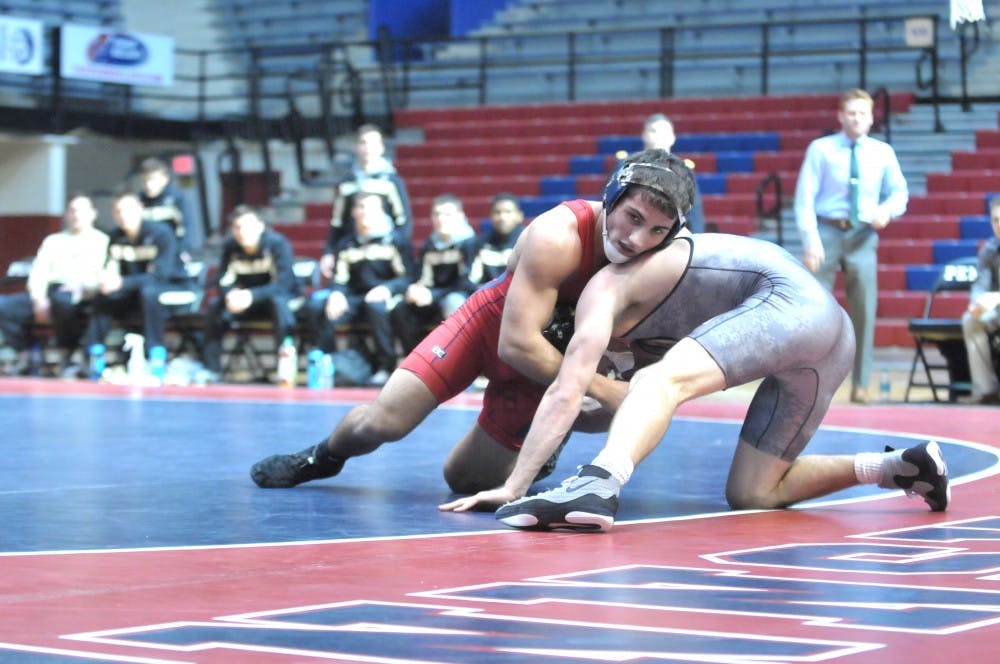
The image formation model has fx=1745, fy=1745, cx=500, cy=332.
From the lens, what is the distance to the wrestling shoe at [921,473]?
4.32 metres

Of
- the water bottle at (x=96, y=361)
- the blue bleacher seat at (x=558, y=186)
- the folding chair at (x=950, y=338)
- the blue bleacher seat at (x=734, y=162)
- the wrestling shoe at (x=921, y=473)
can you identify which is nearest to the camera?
the wrestling shoe at (x=921, y=473)

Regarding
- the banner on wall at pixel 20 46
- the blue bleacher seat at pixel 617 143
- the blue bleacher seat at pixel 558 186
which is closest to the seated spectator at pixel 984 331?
the blue bleacher seat at pixel 558 186

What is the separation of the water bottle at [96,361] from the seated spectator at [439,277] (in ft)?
6.41

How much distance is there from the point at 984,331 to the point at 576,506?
18.2 feet

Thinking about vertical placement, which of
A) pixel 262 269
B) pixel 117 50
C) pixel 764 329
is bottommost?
pixel 764 329

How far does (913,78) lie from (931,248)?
11.1ft

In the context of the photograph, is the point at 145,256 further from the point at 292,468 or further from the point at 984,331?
the point at 292,468

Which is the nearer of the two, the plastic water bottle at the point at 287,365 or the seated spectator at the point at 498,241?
the seated spectator at the point at 498,241

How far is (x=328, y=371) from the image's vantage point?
10461 millimetres

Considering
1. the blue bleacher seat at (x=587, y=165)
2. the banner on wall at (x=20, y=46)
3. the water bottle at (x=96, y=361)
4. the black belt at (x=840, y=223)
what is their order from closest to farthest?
the black belt at (x=840, y=223), the water bottle at (x=96, y=361), the blue bleacher seat at (x=587, y=165), the banner on wall at (x=20, y=46)

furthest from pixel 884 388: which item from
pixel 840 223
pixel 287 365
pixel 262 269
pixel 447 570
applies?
pixel 447 570

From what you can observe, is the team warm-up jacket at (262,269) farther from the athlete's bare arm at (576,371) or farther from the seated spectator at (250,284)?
the athlete's bare arm at (576,371)

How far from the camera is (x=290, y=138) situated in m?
16.1

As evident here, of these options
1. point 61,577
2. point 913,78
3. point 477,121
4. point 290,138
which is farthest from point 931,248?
point 61,577
